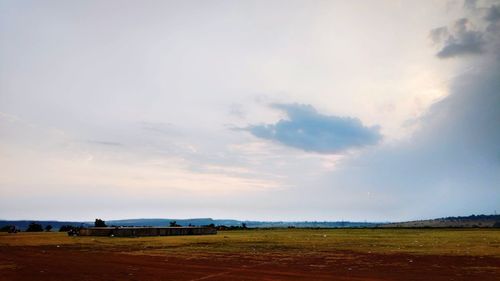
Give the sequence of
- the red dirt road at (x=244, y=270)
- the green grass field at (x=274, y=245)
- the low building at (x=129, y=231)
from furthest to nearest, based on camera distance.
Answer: the low building at (x=129, y=231), the green grass field at (x=274, y=245), the red dirt road at (x=244, y=270)

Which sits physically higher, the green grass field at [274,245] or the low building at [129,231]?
the low building at [129,231]

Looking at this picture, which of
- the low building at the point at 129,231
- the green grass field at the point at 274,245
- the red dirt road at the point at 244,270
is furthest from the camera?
the low building at the point at 129,231

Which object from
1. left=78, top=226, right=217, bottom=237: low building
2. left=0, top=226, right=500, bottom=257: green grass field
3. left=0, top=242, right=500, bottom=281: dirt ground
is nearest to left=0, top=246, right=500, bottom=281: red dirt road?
left=0, top=242, right=500, bottom=281: dirt ground

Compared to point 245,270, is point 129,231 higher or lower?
higher

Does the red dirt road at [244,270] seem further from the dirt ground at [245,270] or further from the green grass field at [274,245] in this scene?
the green grass field at [274,245]

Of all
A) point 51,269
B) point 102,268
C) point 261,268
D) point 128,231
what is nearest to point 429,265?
point 261,268

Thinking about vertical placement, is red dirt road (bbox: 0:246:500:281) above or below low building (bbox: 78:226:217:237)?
below

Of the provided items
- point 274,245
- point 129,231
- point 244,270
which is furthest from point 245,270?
point 129,231

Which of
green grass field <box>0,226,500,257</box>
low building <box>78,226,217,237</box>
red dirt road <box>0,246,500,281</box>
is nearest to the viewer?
red dirt road <box>0,246,500,281</box>

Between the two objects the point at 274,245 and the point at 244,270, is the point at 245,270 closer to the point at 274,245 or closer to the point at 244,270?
the point at 244,270

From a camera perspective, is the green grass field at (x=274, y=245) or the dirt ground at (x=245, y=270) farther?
the green grass field at (x=274, y=245)

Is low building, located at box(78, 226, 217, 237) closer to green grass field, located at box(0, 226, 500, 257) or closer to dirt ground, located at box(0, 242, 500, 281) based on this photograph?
green grass field, located at box(0, 226, 500, 257)

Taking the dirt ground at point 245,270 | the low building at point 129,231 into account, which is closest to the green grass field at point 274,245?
the dirt ground at point 245,270

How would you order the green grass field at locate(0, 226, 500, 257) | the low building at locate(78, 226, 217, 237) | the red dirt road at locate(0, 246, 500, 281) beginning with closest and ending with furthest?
the red dirt road at locate(0, 246, 500, 281) < the green grass field at locate(0, 226, 500, 257) < the low building at locate(78, 226, 217, 237)
